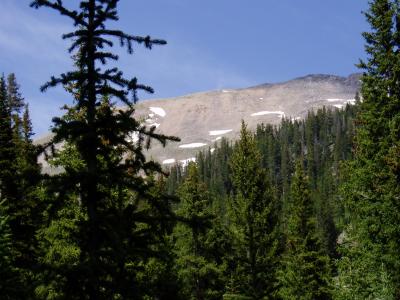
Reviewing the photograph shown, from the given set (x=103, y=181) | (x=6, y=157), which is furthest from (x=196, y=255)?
(x=103, y=181)

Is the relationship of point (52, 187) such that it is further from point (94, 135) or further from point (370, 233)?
point (370, 233)

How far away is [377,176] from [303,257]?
53.5 feet

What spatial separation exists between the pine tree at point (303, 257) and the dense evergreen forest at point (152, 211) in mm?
101

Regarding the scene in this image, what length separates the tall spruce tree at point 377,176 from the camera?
71.3ft

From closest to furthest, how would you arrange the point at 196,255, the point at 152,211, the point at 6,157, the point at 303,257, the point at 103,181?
the point at 103,181 → the point at 152,211 → the point at 6,157 → the point at 196,255 → the point at 303,257

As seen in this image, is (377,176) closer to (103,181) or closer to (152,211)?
(152,211)

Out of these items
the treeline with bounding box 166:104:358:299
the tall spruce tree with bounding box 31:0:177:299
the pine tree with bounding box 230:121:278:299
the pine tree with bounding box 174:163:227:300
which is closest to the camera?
the tall spruce tree with bounding box 31:0:177:299

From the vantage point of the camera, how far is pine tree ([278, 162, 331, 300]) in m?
36.0

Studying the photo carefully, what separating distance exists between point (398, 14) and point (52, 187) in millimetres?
20182

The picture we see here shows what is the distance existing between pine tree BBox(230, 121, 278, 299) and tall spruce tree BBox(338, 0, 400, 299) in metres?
9.16

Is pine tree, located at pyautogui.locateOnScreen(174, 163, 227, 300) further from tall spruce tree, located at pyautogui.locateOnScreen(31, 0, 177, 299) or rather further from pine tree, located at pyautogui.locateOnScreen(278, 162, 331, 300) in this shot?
tall spruce tree, located at pyautogui.locateOnScreen(31, 0, 177, 299)

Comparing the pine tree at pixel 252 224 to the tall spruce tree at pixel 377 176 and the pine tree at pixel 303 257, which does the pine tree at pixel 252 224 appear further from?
the tall spruce tree at pixel 377 176

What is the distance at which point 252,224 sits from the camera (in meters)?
33.1

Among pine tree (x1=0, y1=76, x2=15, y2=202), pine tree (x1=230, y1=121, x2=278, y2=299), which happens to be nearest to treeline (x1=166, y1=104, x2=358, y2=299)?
pine tree (x1=230, y1=121, x2=278, y2=299)
